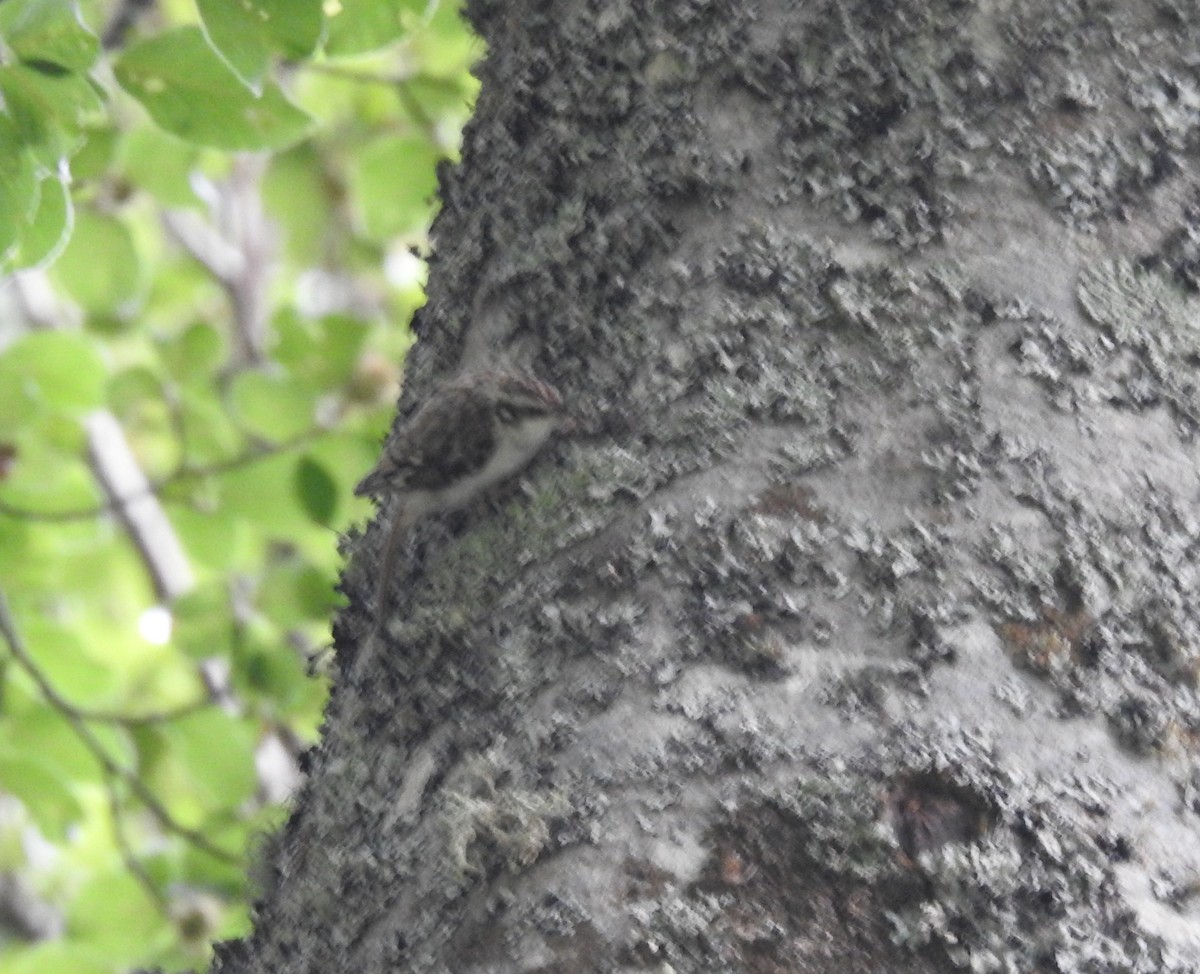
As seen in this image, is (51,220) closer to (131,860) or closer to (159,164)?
(159,164)

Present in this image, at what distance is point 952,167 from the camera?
915mm

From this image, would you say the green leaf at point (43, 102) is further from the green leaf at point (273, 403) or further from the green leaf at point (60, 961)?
the green leaf at point (60, 961)

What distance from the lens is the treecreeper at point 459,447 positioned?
35.6 inches

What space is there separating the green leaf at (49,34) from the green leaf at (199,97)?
8.5 inches

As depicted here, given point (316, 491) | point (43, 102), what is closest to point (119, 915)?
point (316, 491)

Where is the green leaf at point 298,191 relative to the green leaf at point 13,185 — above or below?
above

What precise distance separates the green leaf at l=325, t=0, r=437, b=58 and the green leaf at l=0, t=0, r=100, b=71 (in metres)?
0.28

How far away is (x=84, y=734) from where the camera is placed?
1.94 metres

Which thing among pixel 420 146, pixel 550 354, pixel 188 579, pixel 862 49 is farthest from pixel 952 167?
pixel 188 579

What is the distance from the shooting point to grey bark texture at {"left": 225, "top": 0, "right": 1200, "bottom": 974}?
2.42 ft

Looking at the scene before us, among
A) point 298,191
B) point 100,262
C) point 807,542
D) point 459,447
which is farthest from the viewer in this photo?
point 298,191

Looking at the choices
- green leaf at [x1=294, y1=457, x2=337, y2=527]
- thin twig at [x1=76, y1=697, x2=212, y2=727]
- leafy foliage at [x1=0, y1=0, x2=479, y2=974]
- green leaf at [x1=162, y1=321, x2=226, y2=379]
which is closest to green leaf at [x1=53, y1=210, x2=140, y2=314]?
leafy foliage at [x1=0, y1=0, x2=479, y2=974]

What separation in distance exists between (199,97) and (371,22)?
0.17 m

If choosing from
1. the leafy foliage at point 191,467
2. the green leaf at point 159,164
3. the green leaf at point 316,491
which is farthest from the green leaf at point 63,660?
the green leaf at point 159,164
